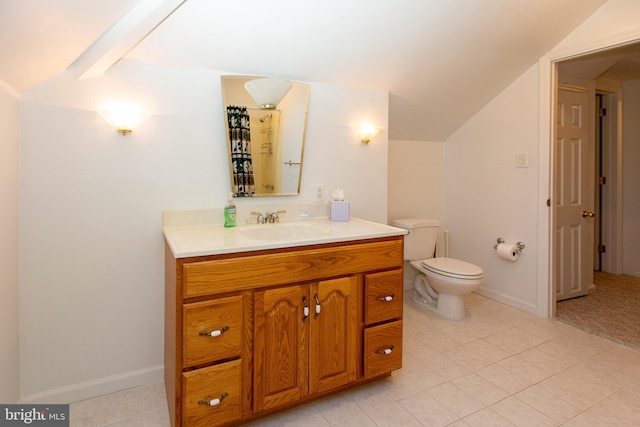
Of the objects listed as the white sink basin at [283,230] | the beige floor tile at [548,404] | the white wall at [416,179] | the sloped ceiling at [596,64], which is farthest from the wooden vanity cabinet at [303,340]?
the sloped ceiling at [596,64]

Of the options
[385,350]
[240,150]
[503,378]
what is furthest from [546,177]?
[240,150]

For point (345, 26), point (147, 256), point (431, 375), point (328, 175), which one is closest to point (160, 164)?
point (147, 256)

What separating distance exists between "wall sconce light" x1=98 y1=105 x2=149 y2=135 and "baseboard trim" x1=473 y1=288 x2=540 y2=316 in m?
3.02

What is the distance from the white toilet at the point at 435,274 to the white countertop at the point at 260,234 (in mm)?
841

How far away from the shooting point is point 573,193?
295cm

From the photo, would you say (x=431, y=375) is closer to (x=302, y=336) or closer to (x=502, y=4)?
(x=302, y=336)

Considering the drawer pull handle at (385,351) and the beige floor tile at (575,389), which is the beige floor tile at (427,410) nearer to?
the drawer pull handle at (385,351)

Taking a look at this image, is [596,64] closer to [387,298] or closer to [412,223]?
[412,223]

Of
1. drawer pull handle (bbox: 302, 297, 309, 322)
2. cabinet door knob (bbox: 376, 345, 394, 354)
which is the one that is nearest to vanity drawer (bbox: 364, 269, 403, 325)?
cabinet door knob (bbox: 376, 345, 394, 354)

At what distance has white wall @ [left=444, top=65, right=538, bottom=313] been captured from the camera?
2.67 meters

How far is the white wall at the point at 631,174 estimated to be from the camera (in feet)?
11.6

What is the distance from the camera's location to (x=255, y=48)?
1.84 metres

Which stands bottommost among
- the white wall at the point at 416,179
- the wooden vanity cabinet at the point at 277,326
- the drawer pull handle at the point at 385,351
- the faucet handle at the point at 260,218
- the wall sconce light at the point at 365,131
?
the drawer pull handle at the point at 385,351

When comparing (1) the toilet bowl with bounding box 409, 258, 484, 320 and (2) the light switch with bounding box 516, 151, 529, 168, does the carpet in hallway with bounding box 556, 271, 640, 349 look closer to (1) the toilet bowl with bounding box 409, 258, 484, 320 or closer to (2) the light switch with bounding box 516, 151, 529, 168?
(1) the toilet bowl with bounding box 409, 258, 484, 320
